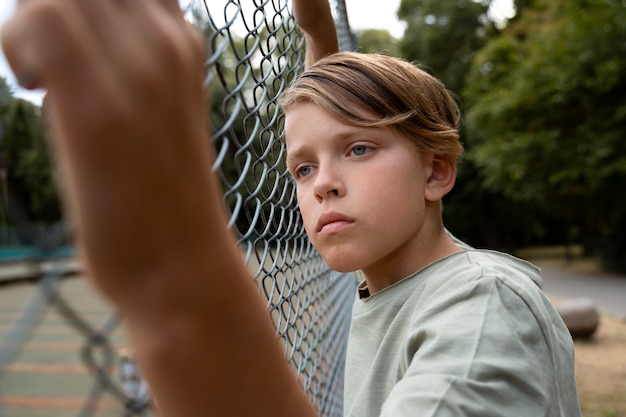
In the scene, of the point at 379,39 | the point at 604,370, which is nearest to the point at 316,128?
the point at 604,370

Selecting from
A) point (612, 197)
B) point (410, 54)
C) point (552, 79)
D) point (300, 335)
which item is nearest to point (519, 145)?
point (552, 79)

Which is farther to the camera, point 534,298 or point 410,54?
point 410,54

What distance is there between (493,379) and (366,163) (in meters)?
0.45

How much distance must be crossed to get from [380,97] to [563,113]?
46.6 feet

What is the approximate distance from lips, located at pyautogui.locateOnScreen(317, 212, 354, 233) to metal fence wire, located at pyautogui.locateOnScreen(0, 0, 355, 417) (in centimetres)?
20

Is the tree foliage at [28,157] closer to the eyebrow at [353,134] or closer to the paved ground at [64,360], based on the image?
the eyebrow at [353,134]

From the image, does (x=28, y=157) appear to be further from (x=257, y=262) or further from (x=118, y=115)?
(x=118, y=115)

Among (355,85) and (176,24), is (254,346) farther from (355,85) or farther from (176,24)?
(355,85)

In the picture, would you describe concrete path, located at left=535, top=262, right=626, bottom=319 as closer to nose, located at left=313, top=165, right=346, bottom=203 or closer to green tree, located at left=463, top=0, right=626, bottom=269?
green tree, located at left=463, top=0, right=626, bottom=269

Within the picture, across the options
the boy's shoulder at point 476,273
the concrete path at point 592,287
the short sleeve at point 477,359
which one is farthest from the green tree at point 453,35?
the short sleeve at point 477,359

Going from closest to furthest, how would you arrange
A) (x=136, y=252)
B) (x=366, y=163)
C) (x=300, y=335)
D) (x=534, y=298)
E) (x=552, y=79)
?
(x=136, y=252), (x=534, y=298), (x=366, y=163), (x=300, y=335), (x=552, y=79)

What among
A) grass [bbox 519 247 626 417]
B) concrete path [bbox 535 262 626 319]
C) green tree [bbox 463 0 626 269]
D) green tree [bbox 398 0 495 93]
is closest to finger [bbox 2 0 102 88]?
grass [bbox 519 247 626 417]

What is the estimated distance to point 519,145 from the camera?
45.6 ft

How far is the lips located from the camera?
3.23ft
